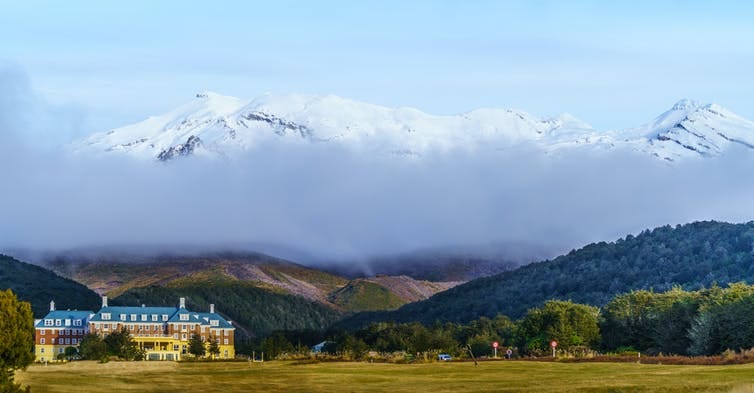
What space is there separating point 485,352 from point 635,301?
21.4 m

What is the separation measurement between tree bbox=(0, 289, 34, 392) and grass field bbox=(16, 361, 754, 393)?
54.0ft

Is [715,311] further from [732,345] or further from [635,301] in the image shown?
[635,301]

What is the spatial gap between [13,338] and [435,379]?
36.7 m

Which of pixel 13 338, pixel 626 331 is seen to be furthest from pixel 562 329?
pixel 13 338

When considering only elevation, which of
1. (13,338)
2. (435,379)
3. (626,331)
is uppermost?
(626,331)

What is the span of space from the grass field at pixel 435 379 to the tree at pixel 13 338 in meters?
16.5

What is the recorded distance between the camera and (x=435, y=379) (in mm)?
105312

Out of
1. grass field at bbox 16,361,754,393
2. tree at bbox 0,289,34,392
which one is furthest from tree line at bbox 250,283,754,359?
tree at bbox 0,289,34,392

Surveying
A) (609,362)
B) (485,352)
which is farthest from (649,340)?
(609,362)

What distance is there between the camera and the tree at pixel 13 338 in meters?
80.8

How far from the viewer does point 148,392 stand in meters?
99.9

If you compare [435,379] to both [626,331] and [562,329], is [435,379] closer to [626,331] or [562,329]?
[562,329]

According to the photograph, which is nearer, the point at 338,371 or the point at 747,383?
the point at 747,383

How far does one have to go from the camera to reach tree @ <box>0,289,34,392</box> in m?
80.8
